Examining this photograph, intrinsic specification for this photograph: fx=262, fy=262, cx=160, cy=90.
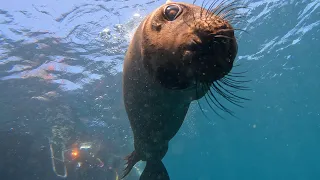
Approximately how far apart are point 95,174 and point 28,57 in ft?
26.8

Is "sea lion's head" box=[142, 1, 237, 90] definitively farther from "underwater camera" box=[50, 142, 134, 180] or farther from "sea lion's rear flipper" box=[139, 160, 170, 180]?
"underwater camera" box=[50, 142, 134, 180]

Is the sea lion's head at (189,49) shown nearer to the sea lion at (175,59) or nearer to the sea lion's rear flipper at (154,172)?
the sea lion at (175,59)

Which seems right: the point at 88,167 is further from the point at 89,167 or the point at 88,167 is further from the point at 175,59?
the point at 175,59

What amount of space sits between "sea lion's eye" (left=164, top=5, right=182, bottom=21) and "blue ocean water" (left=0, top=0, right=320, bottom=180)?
1.38 meters

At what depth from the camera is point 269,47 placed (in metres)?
20.2

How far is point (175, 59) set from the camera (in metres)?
2.45

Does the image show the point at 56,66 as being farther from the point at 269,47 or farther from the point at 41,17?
the point at 269,47

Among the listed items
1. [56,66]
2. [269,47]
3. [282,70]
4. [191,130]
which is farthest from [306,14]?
[191,130]

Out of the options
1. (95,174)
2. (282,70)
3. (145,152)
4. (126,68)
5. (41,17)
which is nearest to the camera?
(126,68)

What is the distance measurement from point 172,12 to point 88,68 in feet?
43.5

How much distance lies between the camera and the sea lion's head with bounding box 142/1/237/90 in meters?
2.32

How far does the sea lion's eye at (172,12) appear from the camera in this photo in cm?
288

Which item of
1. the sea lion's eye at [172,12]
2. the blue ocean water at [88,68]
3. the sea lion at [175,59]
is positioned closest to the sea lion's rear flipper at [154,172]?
the sea lion at [175,59]

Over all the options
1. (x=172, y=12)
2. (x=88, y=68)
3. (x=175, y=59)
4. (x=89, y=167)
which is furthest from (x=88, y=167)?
(x=175, y=59)
